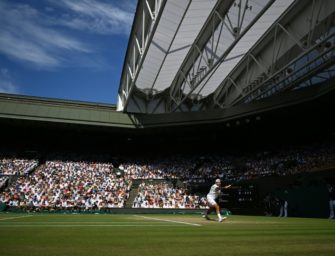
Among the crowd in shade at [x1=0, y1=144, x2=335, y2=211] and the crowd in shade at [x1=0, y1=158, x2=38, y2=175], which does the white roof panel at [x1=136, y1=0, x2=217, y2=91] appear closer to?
the crowd in shade at [x1=0, y1=144, x2=335, y2=211]

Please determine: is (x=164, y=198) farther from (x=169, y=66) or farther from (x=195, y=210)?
(x=169, y=66)

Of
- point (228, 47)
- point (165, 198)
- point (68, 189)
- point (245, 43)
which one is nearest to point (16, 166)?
point (68, 189)

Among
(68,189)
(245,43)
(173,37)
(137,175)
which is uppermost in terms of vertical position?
(173,37)

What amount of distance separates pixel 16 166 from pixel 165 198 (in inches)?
677

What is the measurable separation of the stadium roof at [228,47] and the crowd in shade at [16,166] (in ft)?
40.3

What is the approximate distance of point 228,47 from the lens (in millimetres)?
26438

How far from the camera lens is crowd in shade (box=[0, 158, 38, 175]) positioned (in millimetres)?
37656

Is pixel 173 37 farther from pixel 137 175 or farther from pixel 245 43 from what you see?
pixel 137 175

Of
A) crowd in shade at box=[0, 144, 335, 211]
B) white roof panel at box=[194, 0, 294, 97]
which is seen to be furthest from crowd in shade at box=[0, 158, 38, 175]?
white roof panel at box=[194, 0, 294, 97]

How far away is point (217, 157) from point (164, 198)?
13044mm

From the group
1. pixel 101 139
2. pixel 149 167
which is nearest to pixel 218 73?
pixel 149 167

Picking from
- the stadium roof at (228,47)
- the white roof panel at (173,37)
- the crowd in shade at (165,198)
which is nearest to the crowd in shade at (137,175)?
the crowd in shade at (165,198)

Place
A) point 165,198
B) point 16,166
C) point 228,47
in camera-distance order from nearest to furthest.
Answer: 1. point 228,47
2. point 165,198
3. point 16,166

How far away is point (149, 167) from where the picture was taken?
1693 inches
